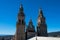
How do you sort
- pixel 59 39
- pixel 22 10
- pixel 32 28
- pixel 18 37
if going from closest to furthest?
pixel 59 39 → pixel 18 37 → pixel 22 10 → pixel 32 28

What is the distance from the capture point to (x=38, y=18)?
53.4 metres

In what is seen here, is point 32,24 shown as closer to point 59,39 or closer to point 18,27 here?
point 18,27

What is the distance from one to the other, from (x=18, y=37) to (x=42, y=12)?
14.8 m

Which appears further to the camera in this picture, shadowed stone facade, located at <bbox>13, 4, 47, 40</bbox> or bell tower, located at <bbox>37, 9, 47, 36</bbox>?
bell tower, located at <bbox>37, 9, 47, 36</bbox>

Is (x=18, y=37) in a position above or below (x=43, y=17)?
below

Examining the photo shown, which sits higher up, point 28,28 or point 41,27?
point 41,27

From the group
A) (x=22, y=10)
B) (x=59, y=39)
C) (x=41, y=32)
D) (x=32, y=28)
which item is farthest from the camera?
(x=32, y=28)

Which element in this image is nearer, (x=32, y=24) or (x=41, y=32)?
(x=41, y=32)

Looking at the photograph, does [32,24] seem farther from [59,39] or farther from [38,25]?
[59,39]

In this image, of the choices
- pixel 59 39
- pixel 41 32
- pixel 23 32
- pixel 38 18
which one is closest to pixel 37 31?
pixel 41 32

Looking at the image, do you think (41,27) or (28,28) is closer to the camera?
(41,27)

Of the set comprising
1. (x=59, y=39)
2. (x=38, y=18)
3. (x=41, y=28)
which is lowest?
(x=59, y=39)

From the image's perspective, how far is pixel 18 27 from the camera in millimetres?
44406

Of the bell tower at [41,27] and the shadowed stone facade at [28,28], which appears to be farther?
the bell tower at [41,27]
